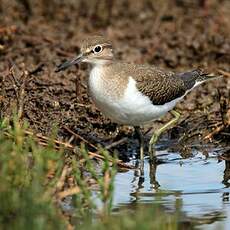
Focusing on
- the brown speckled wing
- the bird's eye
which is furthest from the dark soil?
the bird's eye

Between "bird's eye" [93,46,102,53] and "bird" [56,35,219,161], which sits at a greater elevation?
"bird's eye" [93,46,102,53]

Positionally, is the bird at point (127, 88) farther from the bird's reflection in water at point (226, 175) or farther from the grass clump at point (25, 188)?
the grass clump at point (25, 188)

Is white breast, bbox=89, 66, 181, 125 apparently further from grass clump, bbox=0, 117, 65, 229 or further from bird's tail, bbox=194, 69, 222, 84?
grass clump, bbox=0, 117, 65, 229

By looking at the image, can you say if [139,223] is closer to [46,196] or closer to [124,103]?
[46,196]

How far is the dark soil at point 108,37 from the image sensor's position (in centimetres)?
879

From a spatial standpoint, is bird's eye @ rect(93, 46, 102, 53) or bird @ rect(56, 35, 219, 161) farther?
bird's eye @ rect(93, 46, 102, 53)

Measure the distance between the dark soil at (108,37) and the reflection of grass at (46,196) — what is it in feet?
6.63

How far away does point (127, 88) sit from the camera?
7.80 m

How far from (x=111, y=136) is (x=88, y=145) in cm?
45

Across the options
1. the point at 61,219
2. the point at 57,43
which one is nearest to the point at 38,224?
the point at 61,219

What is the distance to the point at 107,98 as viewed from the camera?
7719mm

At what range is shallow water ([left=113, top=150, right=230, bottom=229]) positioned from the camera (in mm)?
6707

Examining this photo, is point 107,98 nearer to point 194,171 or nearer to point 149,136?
point 194,171

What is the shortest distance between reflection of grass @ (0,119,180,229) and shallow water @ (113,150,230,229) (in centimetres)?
42
